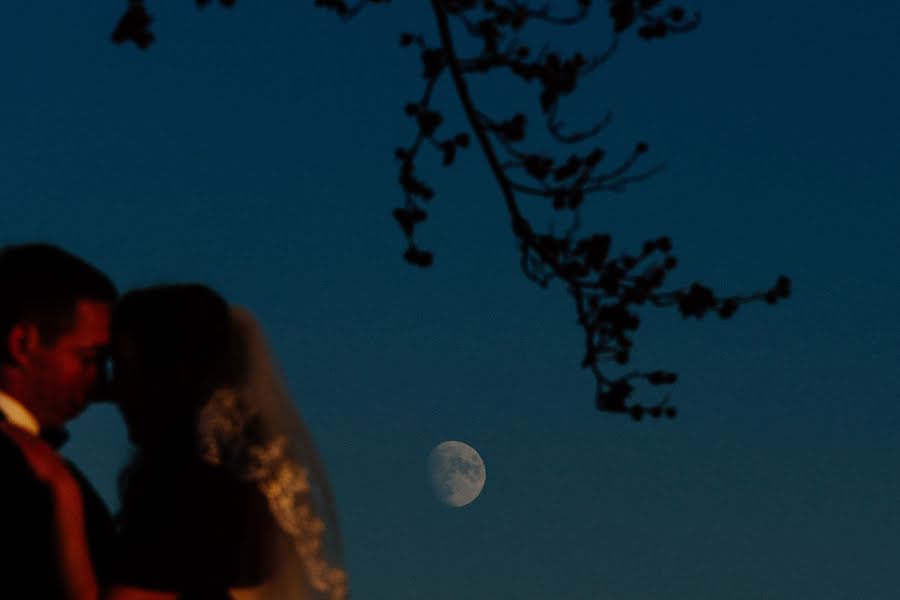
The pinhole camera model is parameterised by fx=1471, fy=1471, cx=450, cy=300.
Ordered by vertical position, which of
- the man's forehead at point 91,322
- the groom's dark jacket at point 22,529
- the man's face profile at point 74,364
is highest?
the man's forehead at point 91,322

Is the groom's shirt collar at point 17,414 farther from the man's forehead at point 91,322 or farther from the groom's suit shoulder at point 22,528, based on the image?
the man's forehead at point 91,322

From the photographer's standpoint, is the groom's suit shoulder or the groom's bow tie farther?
the groom's bow tie

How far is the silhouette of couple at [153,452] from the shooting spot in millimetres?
5746

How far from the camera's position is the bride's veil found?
20.6 feet

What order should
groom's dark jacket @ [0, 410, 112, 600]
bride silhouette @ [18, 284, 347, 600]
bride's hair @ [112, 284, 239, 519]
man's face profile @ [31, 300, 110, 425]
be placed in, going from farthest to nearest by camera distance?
man's face profile @ [31, 300, 110, 425] < bride's hair @ [112, 284, 239, 519] < bride silhouette @ [18, 284, 347, 600] < groom's dark jacket @ [0, 410, 112, 600]

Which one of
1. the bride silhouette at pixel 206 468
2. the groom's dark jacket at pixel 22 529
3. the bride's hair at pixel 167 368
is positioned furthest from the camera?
the bride's hair at pixel 167 368

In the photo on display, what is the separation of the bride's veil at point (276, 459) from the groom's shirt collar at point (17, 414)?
0.69 meters

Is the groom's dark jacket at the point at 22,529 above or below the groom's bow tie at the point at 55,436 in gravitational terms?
below

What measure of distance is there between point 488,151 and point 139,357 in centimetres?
239

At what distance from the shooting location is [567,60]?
307 inches

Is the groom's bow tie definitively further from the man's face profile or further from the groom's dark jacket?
the groom's dark jacket

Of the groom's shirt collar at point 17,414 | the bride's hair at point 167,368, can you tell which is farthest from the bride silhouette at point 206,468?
the groom's shirt collar at point 17,414

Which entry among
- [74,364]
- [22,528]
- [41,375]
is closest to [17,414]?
[41,375]

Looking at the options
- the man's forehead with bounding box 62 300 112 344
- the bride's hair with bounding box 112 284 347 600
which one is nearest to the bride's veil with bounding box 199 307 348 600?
the bride's hair with bounding box 112 284 347 600
